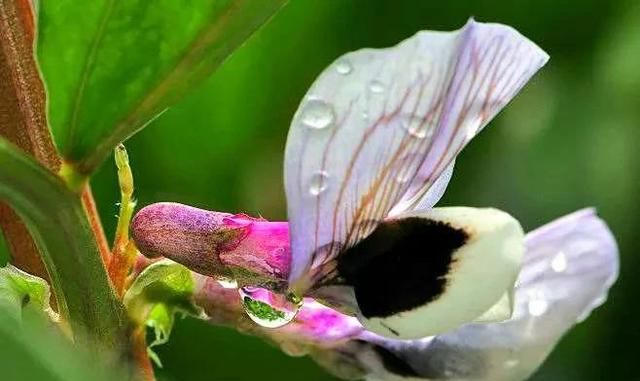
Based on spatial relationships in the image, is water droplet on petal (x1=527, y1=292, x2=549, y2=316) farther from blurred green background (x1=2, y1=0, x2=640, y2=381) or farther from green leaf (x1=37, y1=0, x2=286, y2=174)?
blurred green background (x1=2, y1=0, x2=640, y2=381)

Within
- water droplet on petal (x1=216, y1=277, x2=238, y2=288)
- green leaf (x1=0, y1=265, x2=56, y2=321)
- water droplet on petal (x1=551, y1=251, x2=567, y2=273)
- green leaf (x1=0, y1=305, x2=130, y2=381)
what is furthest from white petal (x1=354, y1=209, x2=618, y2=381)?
green leaf (x1=0, y1=305, x2=130, y2=381)

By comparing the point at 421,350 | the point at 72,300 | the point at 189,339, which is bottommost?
the point at 189,339

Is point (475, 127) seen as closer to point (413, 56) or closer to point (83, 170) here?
point (413, 56)

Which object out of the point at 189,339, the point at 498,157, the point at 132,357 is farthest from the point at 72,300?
the point at 498,157

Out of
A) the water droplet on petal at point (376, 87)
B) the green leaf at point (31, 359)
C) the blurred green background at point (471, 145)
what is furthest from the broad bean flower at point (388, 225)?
the blurred green background at point (471, 145)

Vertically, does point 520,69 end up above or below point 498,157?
above

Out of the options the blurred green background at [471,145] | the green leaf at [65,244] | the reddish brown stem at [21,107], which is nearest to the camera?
the green leaf at [65,244]

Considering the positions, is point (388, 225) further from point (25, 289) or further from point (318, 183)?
point (25, 289)

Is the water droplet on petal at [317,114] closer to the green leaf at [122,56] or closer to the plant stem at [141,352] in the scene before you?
the green leaf at [122,56]
